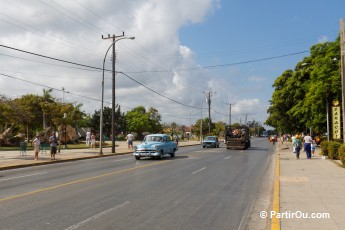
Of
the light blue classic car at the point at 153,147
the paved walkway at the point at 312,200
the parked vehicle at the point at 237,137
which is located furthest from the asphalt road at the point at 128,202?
the parked vehicle at the point at 237,137

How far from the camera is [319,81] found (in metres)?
34.6

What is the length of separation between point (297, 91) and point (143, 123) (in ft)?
178

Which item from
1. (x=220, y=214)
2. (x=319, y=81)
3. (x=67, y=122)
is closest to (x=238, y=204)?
(x=220, y=214)

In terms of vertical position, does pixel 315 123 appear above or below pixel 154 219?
above

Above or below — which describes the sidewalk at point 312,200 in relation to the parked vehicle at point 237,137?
below

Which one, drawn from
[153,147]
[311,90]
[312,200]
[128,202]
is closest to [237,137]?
[311,90]

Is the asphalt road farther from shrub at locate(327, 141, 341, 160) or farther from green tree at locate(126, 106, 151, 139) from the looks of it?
green tree at locate(126, 106, 151, 139)

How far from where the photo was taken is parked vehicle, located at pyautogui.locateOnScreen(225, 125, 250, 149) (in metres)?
42.5

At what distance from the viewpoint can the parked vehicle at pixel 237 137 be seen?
139 ft

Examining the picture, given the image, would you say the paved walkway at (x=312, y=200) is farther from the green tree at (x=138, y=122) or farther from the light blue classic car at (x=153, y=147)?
the green tree at (x=138, y=122)

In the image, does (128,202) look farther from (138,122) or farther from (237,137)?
(138,122)

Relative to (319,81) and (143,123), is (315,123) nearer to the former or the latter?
(319,81)

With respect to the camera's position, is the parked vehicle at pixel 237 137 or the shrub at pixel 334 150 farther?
the parked vehicle at pixel 237 137

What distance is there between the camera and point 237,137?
143ft
